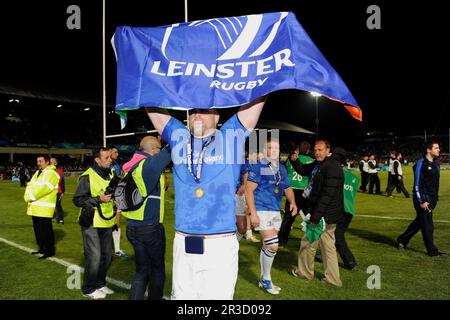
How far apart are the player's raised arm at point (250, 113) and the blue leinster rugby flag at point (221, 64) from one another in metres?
0.06

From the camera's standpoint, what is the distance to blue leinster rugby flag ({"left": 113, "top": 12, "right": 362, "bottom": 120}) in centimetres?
274

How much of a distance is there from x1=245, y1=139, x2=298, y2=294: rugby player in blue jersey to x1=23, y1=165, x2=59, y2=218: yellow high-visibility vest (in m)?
4.19

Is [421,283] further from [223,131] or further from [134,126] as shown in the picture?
[134,126]

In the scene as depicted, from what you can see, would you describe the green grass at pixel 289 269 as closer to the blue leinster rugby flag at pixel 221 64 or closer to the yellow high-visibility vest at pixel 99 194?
the yellow high-visibility vest at pixel 99 194

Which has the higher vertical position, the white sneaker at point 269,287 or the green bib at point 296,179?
the green bib at point 296,179

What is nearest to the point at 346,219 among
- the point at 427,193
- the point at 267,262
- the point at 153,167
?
the point at 427,193

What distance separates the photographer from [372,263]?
6.91 metres

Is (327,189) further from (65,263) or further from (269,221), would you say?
(65,263)

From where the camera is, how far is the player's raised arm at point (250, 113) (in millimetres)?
2744

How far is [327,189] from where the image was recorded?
18.9ft

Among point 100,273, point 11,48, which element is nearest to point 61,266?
point 100,273

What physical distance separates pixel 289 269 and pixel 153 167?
152 inches

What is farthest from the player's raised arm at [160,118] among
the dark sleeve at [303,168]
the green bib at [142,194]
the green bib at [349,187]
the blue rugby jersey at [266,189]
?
the dark sleeve at [303,168]

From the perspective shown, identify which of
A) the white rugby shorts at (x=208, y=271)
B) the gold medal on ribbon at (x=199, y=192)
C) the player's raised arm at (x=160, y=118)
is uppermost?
the player's raised arm at (x=160, y=118)
